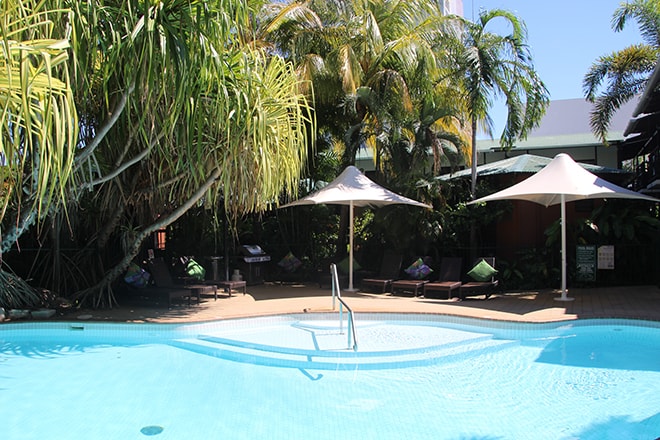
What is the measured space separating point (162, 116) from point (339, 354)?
4584mm

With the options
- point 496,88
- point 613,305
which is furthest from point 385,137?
point 613,305

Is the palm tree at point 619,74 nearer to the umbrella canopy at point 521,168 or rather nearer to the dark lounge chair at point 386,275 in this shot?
the umbrella canopy at point 521,168

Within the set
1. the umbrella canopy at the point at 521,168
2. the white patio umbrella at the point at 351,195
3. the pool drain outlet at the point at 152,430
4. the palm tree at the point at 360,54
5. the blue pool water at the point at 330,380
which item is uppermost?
the palm tree at the point at 360,54

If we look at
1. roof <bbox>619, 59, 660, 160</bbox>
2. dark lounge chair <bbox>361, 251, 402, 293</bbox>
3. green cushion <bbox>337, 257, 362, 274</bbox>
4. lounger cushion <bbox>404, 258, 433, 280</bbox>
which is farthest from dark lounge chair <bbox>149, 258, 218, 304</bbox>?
roof <bbox>619, 59, 660, 160</bbox>

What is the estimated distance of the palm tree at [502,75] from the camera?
1188 cm

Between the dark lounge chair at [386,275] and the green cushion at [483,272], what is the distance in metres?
1.88

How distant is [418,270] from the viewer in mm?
12211

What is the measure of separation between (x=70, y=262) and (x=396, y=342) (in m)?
6.75

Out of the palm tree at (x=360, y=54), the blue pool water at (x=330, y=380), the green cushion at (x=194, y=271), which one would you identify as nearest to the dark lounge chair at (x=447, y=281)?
the blue pool water at (x=330, y=380)

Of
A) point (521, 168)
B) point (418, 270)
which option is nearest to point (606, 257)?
point (521, 168)

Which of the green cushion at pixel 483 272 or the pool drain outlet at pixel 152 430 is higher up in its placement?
the green cushion at pixel 483 272

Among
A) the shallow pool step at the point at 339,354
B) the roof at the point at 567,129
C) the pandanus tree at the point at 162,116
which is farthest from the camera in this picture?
the roof at the point at 567,129

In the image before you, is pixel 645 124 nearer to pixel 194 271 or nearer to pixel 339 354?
pixel 339 354

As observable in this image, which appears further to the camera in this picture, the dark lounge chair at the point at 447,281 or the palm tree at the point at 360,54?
the palm tree at the point at 360,54
